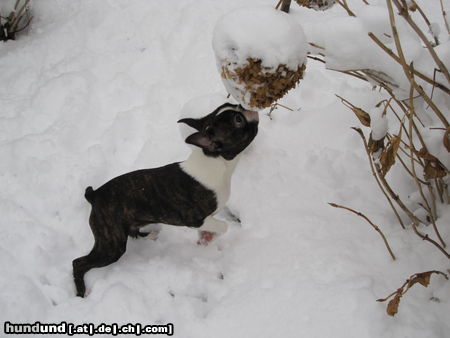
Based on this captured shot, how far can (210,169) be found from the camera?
1.73 metres

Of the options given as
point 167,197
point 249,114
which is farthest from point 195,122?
point 167,197

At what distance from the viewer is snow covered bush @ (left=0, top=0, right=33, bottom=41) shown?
290cm

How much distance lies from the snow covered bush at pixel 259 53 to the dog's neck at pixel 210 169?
614 millimetres

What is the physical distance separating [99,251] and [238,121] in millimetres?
887

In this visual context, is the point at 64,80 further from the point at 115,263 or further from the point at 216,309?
the point at 216,309

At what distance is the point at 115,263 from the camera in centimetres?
196

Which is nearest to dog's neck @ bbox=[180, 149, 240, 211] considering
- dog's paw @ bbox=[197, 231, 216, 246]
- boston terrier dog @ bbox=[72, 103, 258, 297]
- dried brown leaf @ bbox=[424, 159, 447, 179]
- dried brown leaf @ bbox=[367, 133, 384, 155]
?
boston terrier dog @ bbox=[72, 103, 258, 297]

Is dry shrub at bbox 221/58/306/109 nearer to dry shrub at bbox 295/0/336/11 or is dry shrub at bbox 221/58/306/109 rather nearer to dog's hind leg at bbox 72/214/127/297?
dry shrub at bbox 295/0/336/11

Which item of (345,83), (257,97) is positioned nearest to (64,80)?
(345,83)

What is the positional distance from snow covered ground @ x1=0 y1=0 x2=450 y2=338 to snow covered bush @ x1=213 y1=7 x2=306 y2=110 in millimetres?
302

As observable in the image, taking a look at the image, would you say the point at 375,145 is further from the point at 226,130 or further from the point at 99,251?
the point at 99,251

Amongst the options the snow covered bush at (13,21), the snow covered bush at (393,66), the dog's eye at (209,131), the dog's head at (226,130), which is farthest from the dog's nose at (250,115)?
the snow covered bush at (13,21)

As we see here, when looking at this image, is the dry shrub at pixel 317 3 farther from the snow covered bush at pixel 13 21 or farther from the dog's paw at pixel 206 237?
the snow covered bush at pixel 13 21

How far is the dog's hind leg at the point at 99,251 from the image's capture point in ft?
6.02
